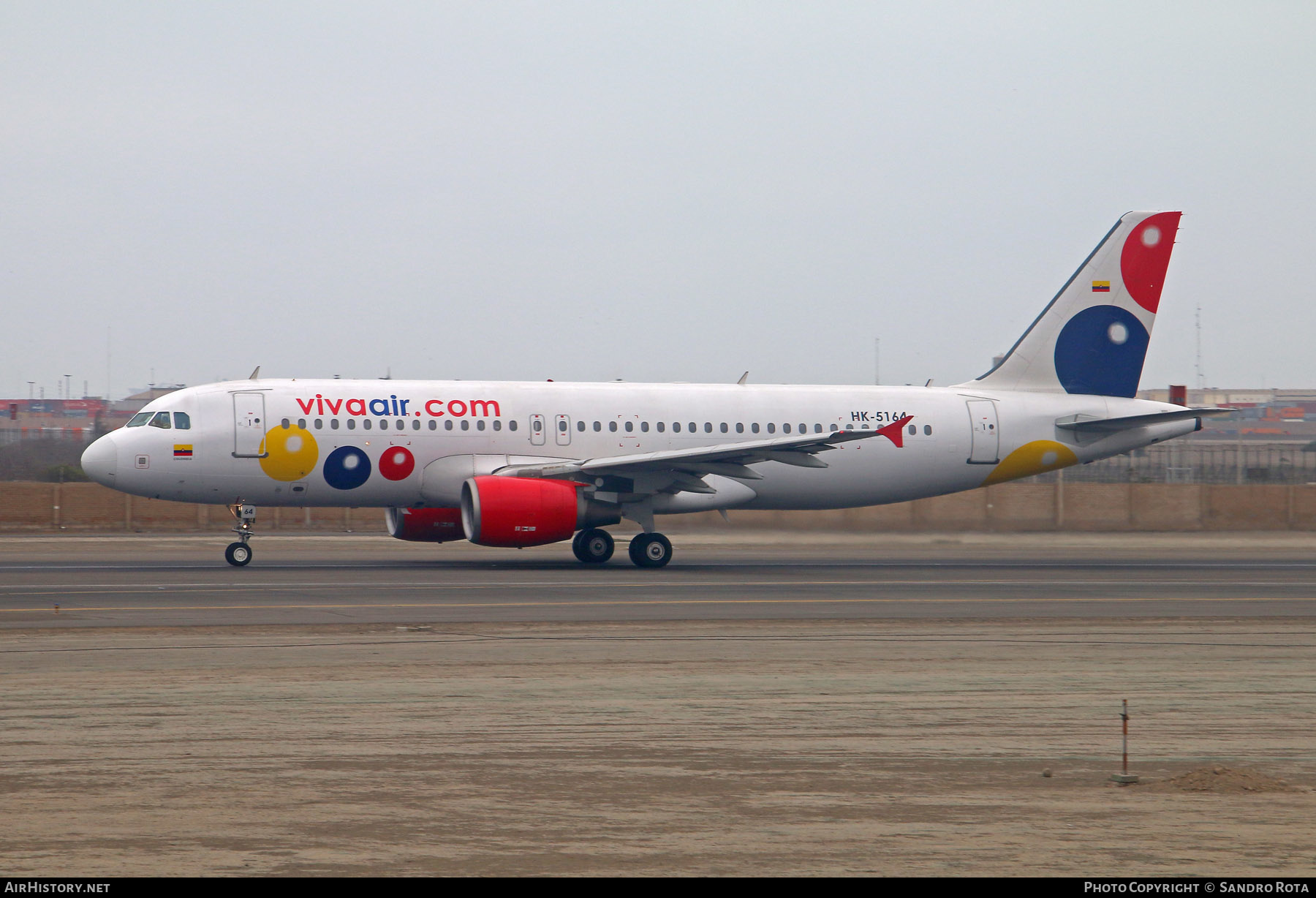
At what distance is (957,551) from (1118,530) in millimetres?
10517

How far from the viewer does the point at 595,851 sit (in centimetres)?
685

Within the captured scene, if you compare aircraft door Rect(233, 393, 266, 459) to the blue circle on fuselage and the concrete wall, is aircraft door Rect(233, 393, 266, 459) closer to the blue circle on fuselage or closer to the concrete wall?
the blue circle on fuselage

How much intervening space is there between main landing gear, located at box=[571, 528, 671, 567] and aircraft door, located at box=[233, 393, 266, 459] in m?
7.00

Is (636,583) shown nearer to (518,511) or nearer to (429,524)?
(518,511)

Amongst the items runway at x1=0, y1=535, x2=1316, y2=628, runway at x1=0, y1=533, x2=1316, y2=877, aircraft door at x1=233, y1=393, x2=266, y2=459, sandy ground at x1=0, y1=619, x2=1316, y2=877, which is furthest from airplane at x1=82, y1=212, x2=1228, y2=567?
sandy ground at x1=0, y1=619, x2=1316, y2=877

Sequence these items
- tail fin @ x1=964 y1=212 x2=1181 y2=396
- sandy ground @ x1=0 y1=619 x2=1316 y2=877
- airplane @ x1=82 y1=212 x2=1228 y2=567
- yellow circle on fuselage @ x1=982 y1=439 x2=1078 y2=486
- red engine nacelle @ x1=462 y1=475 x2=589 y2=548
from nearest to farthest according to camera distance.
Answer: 1. sandy ground @ x1=0 y1=619 x2=1316 y2=877
2. red engine nacelle @ x1=462 y1=475 x2=589 y2=548
3. airplane @ x1=82 y1=212 x2=1228 y2=567
4. yellow circle on fuselage @ x1=982 y1=439 x2=1078 y2=486
5. tail fin @ x1=964 y1=212 x2=1181 y2=396

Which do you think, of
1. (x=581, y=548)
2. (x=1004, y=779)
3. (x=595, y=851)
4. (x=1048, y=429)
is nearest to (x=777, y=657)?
(x=1004, y=779)

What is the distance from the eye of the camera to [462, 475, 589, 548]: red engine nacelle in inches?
969

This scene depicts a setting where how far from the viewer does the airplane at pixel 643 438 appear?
84.9 feet

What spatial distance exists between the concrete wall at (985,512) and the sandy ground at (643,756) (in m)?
22.2

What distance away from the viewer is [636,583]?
2338 centimetres

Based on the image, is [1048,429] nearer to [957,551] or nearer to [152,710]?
[957,551]

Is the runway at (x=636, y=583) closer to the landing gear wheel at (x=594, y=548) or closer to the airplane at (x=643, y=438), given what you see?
the landing gear wheel at (x=594, y=548)
